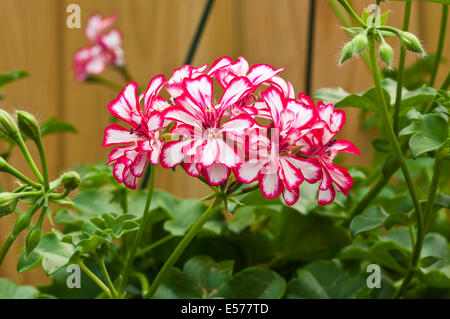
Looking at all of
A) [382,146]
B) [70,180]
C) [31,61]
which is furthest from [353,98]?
[31,61]

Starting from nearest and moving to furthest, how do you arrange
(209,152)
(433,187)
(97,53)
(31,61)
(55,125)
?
(209,152) < (433,187) < (55,125) < (97,53) < (31,61)

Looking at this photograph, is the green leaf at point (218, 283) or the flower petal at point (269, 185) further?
the green leaf at point (218, 283)

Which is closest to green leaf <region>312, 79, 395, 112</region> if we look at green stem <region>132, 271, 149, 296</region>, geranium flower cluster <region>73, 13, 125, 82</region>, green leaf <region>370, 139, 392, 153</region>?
green leaf <region>370, 139, 392, 153</region>

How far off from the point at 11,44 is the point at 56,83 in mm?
120

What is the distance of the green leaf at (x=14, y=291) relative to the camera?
2.06ft

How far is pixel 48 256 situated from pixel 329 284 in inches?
12.3

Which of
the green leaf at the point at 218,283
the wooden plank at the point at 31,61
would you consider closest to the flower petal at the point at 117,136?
the green leaf at the point at 218,283

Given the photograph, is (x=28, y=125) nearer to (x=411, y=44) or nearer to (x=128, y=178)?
(x=128, y=178)

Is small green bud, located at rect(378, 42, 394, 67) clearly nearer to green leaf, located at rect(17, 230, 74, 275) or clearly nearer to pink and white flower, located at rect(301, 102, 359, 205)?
pink and white flower, located at rect(301, 102, 359, 205)

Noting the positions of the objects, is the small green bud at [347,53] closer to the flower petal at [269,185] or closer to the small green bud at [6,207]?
the flower petal at [269,185]

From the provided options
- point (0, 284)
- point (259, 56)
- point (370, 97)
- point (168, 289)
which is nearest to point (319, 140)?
point (370, 97)

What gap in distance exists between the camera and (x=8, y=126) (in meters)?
0.45

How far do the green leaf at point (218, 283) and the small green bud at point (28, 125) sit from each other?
24 cm

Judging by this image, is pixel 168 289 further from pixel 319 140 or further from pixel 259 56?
pixel 259 56
